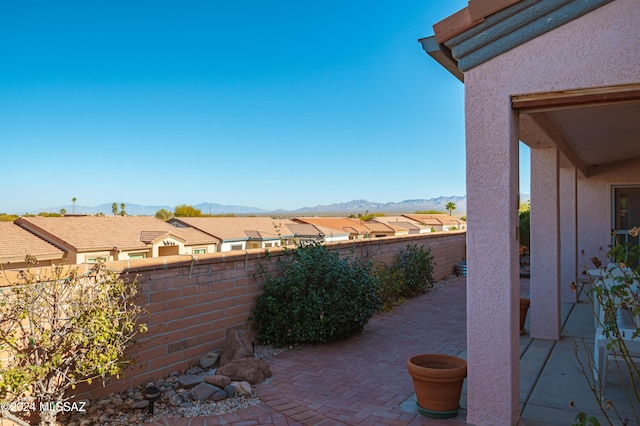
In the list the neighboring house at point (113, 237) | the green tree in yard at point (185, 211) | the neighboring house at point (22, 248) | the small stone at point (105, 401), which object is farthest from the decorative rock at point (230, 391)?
the green tree in yard at point (185, 211)

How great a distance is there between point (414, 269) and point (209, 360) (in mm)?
6617

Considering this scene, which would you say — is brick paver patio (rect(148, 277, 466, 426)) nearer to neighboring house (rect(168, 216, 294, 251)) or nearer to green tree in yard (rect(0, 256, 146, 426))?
green tree in yard (rect(0, 256, 146, 426))

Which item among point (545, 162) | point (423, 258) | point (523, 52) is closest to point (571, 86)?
point (523, 52)

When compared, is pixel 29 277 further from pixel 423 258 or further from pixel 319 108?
pixel 319 108

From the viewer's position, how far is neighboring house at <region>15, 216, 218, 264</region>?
75.4 feet

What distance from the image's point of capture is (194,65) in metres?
30.9

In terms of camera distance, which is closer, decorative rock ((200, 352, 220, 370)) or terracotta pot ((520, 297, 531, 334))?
decorative rock ((200, 352, 220, 370))

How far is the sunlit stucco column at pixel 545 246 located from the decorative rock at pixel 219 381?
4.47m

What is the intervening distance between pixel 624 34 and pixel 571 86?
0.46 m

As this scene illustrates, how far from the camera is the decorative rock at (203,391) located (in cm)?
452

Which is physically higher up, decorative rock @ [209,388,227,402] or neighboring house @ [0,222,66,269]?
neighboring house @ [0,222,66,269]

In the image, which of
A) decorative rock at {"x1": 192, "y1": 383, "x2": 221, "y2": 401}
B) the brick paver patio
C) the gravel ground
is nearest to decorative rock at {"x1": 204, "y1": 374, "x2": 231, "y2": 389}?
decorative rock at {"x1": 192, "y1": 383, "x2": 221, "y2": 401}

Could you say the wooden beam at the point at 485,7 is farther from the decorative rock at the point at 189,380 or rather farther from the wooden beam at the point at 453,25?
the decorative rock at the point at 189,380

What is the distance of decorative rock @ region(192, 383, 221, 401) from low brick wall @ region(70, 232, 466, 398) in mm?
723
